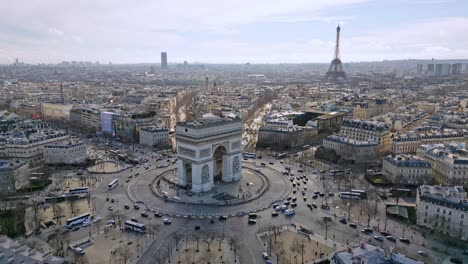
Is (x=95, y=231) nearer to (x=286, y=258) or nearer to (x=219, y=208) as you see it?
(x=219, y=208)

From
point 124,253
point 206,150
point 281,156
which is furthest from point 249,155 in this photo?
point 124,253

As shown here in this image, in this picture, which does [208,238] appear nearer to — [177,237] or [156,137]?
[177,237]

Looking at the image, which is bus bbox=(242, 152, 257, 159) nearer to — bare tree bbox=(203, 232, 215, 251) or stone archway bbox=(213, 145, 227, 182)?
stone archway bbox=(213, 145, 227, 182)

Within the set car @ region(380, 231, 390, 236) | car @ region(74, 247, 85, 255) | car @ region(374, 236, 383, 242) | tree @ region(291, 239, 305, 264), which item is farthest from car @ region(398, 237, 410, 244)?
car @ region(74, 247, 85, 255)

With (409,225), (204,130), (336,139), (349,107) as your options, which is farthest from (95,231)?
(349,107)

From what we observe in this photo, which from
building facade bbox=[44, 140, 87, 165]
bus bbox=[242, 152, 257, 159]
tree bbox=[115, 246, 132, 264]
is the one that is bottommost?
tree bbox=[115, 246, 132, 264]

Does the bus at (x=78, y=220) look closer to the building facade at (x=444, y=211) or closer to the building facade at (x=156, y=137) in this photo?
the building facade at (x=156, y=137)
